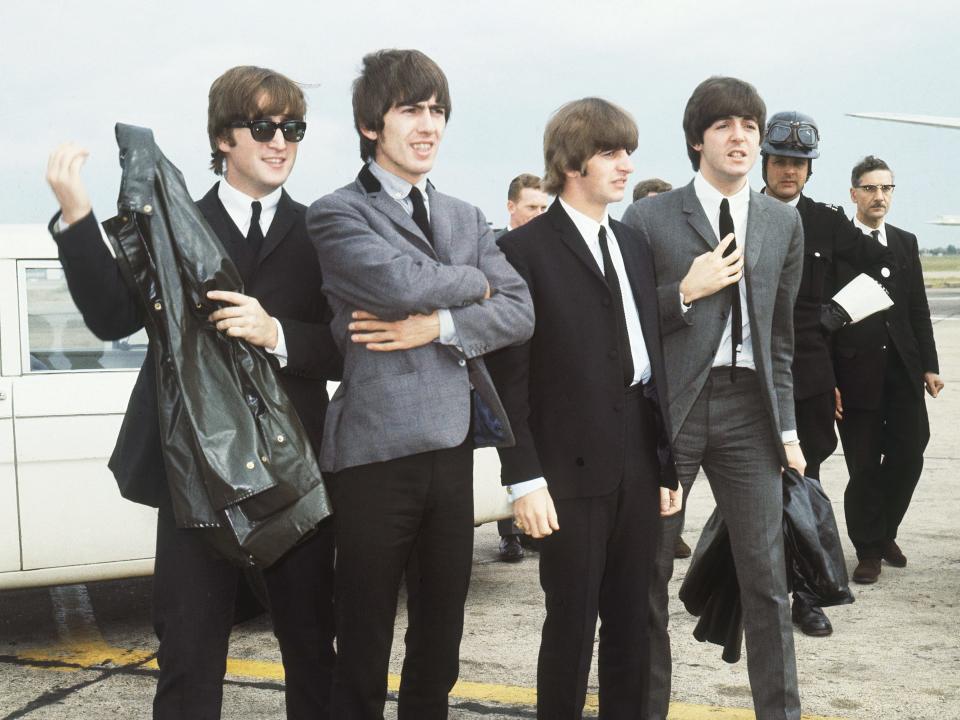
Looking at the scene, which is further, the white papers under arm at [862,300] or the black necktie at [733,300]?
the white papers under arm at [862,300]

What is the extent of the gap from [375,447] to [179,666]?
0.70 m

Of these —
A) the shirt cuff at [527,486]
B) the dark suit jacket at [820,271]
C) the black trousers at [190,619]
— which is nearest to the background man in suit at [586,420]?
the shirt cuff at [527,486]

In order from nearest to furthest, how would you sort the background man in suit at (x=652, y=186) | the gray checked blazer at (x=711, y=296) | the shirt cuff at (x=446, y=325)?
the shirt cuff at (x=446, y=325) → the gray checked blazer at (x=711, y=296) → the background man in suit at (x=652, y=186)

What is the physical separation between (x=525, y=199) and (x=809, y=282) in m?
2.21

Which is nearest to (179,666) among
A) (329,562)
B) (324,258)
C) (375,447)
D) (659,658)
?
(329,562)

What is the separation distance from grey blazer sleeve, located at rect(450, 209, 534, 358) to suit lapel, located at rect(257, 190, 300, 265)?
1.64 feet

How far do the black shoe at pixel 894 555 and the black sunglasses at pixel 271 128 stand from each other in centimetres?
414

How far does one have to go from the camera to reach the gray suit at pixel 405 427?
2791 millimetres

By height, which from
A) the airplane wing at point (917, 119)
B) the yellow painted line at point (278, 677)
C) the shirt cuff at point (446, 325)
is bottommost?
the yellow painted line at point (278, 677)

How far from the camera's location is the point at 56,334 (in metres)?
4.62

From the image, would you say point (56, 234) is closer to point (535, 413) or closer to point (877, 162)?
point (535, 413)

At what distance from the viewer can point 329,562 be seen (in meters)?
3.06

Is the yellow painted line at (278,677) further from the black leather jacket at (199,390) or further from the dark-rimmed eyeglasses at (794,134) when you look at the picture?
the dark-rimmed eyeglasses at (794,134)

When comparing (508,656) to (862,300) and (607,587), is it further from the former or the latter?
(862,300)
